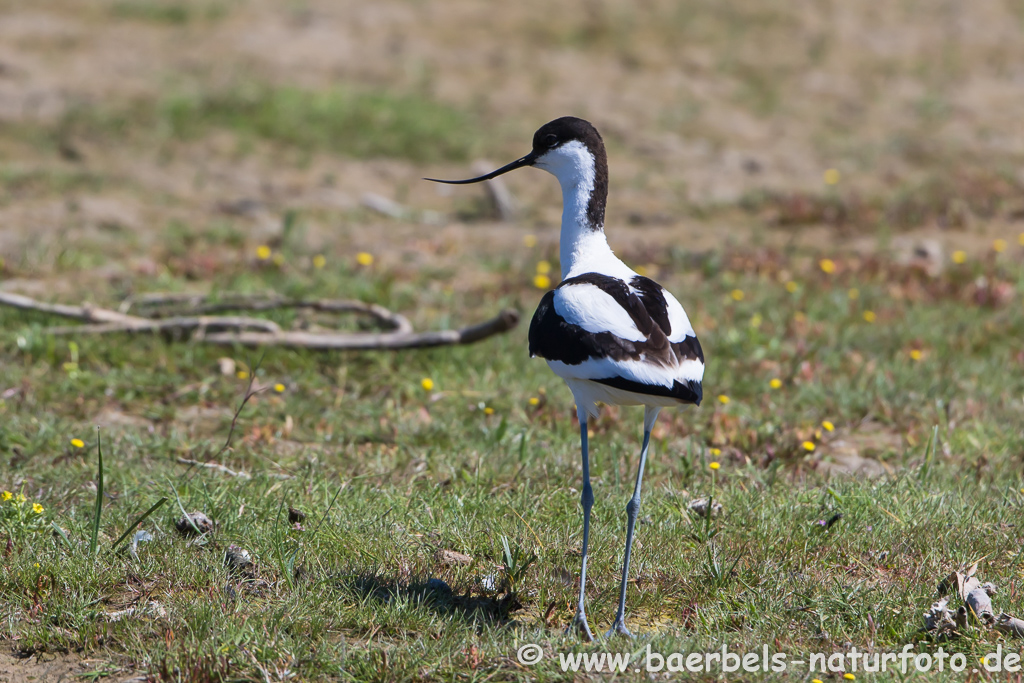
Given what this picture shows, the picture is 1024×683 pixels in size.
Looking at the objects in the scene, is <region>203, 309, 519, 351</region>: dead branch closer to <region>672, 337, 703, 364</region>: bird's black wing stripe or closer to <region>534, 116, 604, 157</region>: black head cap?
<region>534, 116, 604, 157</region>: black head cap

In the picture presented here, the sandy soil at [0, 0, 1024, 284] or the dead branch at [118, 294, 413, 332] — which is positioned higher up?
the sandy soil at [0, 0, 1024, 284]

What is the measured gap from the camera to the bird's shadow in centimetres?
362

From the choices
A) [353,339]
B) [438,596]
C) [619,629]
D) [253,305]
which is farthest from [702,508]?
[253,305]

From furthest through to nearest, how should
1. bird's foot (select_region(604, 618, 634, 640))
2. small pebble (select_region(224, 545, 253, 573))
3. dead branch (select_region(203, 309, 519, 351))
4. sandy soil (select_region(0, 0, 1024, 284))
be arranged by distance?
sandy soil (select_region(0, 0, 1024, 284))
dead branch (select_region(203, 309, 519, 351))
small pebble (select_region(224, 545, 253, 573))
bird's foot (select_region(604, 618, 634, 640))

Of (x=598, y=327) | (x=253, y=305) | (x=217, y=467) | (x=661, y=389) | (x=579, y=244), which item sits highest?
(x=579, y=244)

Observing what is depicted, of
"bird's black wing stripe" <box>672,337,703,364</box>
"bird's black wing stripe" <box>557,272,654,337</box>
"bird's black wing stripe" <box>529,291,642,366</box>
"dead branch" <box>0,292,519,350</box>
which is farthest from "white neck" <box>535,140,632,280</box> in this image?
"dead branch" <box>0,292,519,350</box>

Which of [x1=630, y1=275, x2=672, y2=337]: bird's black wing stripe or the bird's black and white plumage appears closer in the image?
the bird's black and white plumage

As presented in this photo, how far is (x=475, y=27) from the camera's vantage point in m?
13.1

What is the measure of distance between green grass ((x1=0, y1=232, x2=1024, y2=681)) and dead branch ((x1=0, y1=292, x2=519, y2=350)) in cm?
9

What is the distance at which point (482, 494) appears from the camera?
4.40m

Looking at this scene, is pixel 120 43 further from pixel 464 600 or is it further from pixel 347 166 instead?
pixel 464 600

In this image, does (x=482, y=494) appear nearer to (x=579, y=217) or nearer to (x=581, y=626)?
(x=581, y=626)

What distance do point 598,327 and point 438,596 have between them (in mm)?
1079

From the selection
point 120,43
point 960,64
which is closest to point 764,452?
point 120,43
